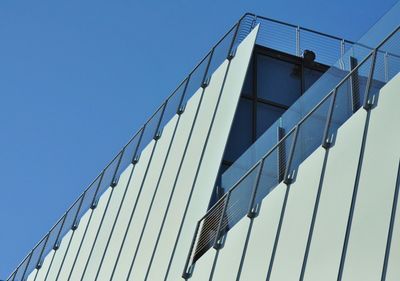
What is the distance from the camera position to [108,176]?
2348 centimetres

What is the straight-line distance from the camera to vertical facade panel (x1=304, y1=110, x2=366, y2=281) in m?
11.0

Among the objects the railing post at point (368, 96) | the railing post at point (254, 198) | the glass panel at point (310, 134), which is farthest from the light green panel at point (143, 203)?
the railing post at point (368, 96)

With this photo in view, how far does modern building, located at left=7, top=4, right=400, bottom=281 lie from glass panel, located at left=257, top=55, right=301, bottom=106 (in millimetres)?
27

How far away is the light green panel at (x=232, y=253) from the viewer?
13.6m

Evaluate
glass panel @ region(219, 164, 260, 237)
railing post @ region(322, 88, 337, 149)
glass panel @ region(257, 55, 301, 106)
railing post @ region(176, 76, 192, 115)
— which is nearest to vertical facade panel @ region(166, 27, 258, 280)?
glass panel @ region(257, 55, 301, 106)

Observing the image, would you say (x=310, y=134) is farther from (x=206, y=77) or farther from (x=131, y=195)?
(x=131, y=195)

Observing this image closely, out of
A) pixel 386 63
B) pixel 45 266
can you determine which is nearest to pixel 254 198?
pixel 386 63

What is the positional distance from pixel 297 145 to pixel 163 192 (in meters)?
5.49

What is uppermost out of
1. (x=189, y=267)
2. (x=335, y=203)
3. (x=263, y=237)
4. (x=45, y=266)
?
(x=45, y=266)

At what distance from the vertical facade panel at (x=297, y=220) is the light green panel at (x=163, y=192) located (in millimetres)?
5665

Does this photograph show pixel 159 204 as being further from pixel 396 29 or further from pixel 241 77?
pixel 396 29

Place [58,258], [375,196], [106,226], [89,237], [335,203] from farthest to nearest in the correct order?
[58,258], [89,237], [106,226], [335,203], [375,196]

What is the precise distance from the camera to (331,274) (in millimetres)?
10820

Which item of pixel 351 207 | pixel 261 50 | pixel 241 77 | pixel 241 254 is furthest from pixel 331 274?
pixel 261 50
